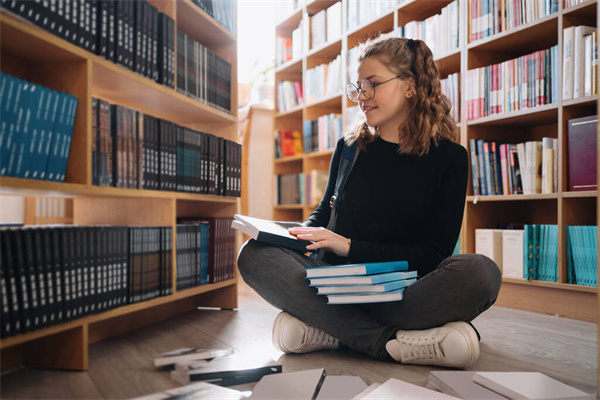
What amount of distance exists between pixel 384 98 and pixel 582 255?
1.08 metres

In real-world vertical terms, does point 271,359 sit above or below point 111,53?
below

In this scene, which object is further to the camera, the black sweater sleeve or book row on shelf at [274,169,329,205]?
book row on shelf at [274,169,329,205]

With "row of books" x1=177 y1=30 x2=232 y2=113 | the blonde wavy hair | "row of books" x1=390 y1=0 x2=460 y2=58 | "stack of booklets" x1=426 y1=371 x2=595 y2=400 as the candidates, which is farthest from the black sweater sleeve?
"row of books" x1=390 y1=0 x2=460 y2=58

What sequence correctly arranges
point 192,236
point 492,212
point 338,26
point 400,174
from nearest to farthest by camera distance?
point 400,174, point 192,236, point 492,212, point 338,26

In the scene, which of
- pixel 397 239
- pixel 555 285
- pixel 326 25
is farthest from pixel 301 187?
pixel 397 239

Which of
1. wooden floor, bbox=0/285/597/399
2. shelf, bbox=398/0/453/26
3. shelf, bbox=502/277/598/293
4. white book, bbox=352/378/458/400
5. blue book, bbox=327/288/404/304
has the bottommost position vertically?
wooden floor, bbox=0/285/597/399

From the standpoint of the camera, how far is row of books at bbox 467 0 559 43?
214 centimetres

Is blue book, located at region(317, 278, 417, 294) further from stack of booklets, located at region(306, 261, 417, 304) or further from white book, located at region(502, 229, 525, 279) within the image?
white book, located at region(502, 229, 525, 279)

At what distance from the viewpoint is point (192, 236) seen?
1751 mm

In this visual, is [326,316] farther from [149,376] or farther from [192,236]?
[192,236]

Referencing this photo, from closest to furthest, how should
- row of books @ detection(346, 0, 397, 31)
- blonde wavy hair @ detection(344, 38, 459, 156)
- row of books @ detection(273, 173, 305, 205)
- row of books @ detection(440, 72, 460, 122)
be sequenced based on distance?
blonde wavy hair @ detection(344, 38, 459, 156), row of books @ detection(440, 72, 460, 122), row of books @ detection(346, 0, 397, 31), row of books @ detection(273, 173, 305, 205)

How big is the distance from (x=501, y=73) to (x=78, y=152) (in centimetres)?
188

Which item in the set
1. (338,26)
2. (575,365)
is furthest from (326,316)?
(338,26)

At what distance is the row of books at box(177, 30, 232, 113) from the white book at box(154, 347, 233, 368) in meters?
0.85
